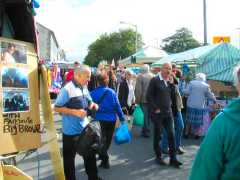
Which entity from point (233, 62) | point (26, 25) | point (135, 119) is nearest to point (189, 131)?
A: point (135, 119)

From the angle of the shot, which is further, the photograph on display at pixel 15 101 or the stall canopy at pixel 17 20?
the stall canopy at pixel 17 20

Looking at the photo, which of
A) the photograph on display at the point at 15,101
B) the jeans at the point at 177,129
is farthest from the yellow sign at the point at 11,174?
the jeans at the point at 177,129

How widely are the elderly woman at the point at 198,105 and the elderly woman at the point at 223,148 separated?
8.49 m

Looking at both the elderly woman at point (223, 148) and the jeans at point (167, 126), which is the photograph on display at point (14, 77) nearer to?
the elderly woman at point (223, 148)

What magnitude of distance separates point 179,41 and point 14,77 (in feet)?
329

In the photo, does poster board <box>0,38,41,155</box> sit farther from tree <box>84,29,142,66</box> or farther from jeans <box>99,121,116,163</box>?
tree <box>84,29,142,66</box>

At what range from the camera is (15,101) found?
4207mm

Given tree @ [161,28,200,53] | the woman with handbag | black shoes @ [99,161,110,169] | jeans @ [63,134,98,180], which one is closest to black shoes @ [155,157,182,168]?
black shoes @ [99,161,110,169]

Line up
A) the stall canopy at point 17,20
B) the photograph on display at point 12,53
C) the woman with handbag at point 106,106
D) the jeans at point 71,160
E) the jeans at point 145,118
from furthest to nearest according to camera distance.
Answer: the jeans at point 145,118, the woman with handbag at point 106,106, the jeans at point 71,160, the stall canopy at point 17,20, the photograph on display at point 12,53

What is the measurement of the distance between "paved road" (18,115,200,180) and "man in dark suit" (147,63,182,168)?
319 millimetres

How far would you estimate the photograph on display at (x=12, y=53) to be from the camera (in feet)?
13.4

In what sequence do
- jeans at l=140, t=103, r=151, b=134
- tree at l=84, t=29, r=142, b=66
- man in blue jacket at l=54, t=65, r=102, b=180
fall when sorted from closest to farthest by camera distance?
man in blue jacket at l=54, t=65, r=102, b=180 → jeans at l=140, t=103, r=151, b=134 → tree at l=84, t=29, r=142, b=66

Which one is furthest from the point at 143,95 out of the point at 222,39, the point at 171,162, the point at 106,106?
the point at 106,106

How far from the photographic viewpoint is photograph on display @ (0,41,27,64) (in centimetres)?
409
